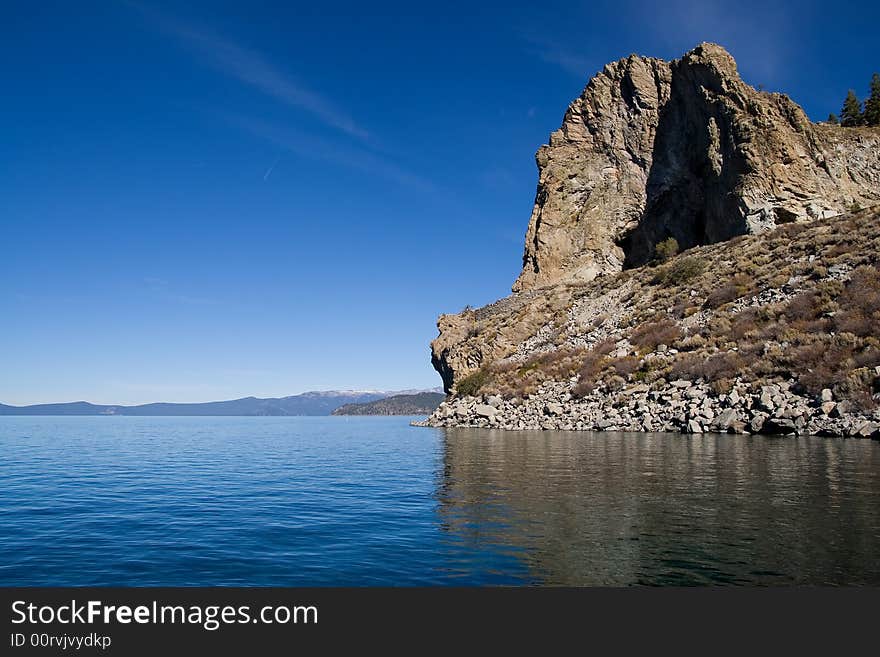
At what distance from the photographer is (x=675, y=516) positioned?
38.8 ft

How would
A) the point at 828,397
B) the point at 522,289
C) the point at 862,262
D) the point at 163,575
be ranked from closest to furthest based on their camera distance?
1. the point at 163,575
2. the point at 828,397
3. the point at 862,262
4. the point at 522,289

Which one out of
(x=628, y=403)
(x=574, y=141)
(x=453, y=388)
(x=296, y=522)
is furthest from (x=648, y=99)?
(x=296, y=522)

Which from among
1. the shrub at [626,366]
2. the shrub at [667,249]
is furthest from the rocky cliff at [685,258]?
the shrub at [667,249]

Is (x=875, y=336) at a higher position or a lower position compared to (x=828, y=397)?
higher

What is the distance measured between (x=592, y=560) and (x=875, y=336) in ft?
110

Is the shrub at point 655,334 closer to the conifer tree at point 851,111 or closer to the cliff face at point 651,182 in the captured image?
the cliff face at point 651,182

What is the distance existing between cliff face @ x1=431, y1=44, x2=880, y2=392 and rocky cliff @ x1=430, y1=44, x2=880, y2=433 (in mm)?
227

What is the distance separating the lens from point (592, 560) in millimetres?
8875

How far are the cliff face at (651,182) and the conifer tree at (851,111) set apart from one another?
18.9 metres

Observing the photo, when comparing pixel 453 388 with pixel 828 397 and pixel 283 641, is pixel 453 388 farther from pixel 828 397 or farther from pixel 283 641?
pixel 283 641

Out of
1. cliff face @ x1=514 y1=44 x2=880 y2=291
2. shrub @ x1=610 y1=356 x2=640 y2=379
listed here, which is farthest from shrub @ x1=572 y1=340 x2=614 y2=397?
cliff face @ x1=514 y1=44 x2=880 y2=291

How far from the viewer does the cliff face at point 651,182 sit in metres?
68.4

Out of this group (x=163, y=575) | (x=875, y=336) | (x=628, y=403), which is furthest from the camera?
(x=628, y=403)

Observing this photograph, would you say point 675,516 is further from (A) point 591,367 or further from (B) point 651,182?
(B) point 651,182
